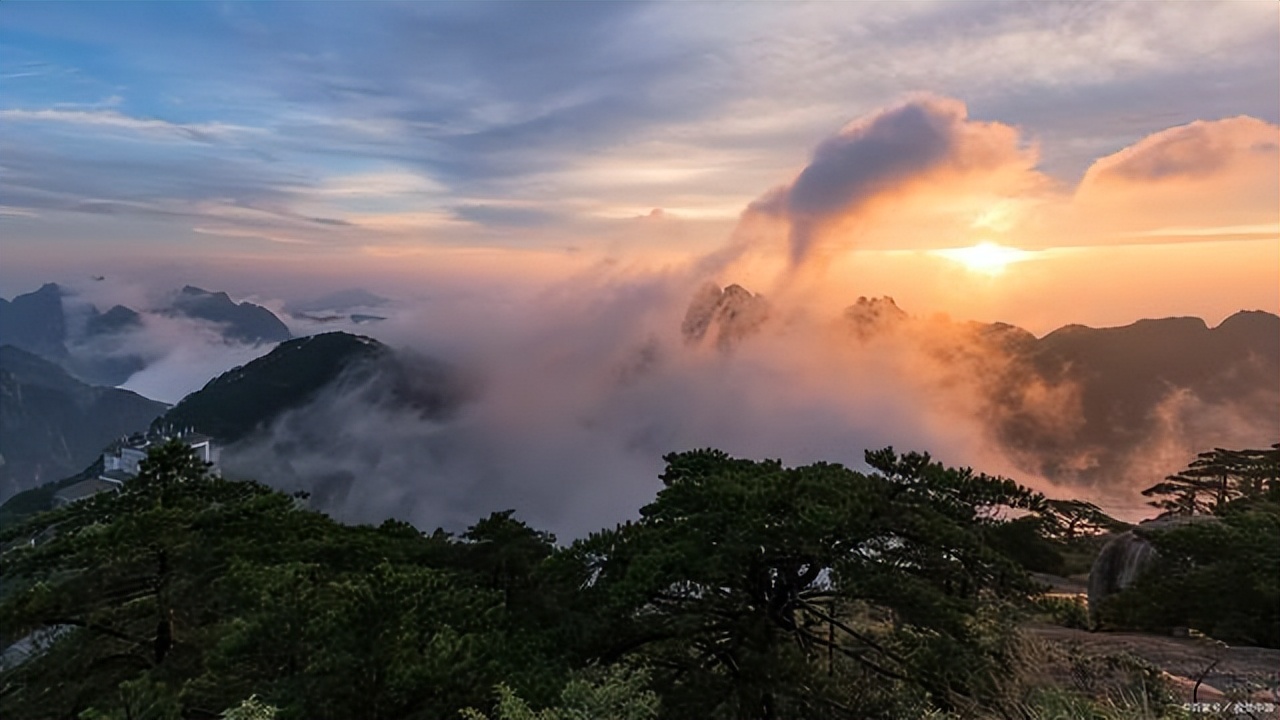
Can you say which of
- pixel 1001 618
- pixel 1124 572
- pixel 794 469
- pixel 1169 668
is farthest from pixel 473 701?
pixel 1124 572

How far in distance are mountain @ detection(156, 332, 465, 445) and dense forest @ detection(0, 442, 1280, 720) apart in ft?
441

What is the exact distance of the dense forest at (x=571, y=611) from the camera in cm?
671

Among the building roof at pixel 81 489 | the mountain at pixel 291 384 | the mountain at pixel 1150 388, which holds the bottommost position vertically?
the building roof at pixel 81 489

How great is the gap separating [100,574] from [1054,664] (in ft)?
43.2

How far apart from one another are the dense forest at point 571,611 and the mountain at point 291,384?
134288 mm

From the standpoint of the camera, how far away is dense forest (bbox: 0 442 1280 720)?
22.0ft

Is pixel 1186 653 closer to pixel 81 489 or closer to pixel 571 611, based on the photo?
pixel 571 611

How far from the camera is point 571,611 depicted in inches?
331

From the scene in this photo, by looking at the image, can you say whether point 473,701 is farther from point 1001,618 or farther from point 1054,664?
point 1054,664

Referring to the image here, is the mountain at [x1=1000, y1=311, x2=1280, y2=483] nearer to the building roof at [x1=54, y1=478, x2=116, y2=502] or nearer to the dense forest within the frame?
the dense forest

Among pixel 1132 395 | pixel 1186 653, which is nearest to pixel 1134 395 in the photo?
pixel 1132 395

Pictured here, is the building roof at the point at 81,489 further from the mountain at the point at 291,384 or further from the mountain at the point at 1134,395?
the mountain at the point at 1134,395

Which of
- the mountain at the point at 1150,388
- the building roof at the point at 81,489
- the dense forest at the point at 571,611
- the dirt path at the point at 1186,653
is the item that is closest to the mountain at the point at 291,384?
the building roof at the point at 81,489

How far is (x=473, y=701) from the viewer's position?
6699 millimetres
